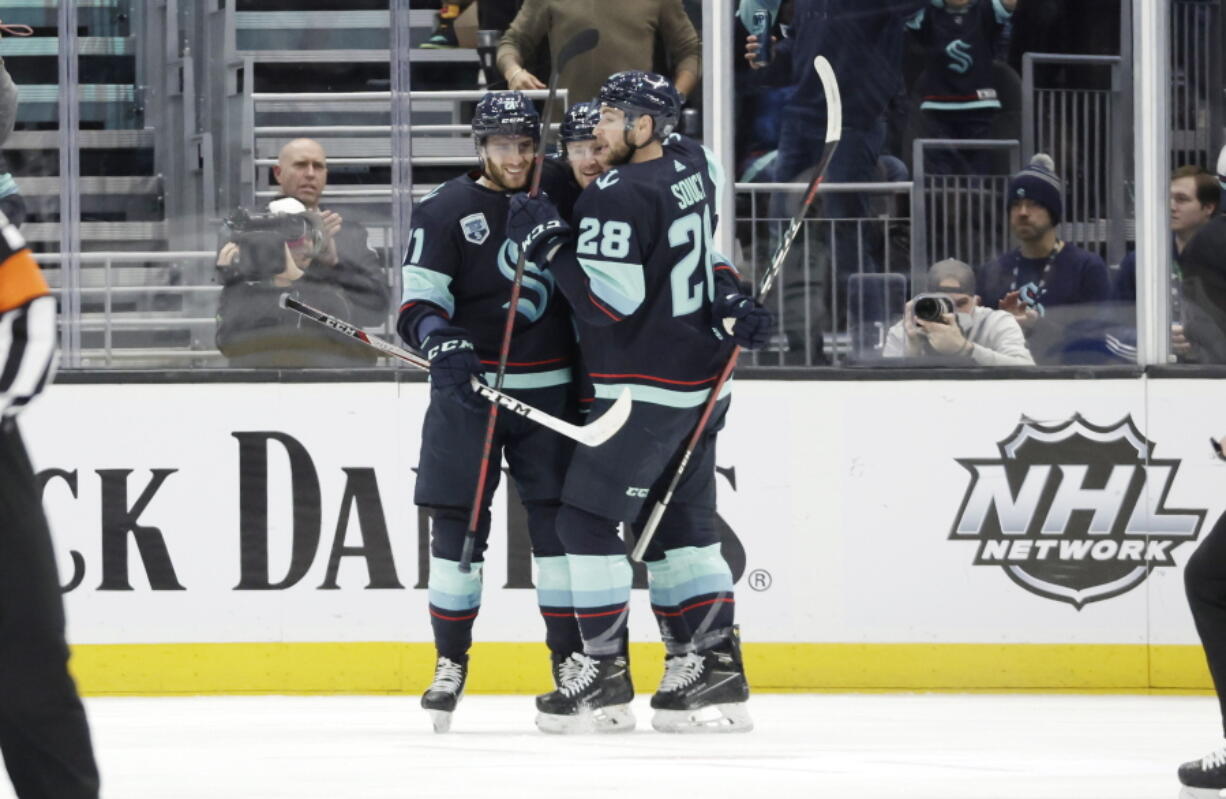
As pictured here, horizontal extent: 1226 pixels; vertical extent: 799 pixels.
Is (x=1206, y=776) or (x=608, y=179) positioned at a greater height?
(x=608, y=179)

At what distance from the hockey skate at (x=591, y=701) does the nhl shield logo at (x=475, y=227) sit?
91cm

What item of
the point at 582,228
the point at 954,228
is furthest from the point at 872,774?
the point at 954,228

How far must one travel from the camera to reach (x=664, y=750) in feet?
13.4

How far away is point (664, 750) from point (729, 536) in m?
1.26

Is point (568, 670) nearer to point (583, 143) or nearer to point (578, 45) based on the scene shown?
point (583, 143)

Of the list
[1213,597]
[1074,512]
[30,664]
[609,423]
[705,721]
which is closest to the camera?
[30,664]

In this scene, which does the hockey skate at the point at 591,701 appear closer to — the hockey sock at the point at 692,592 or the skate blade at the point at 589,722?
the skate blade at the point at 589,722

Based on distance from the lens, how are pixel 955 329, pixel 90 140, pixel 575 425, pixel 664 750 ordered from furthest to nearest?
pixel 90 140, pixel 955 329, pixel 575 425, pixel 664 750

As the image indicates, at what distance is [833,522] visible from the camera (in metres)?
5.26

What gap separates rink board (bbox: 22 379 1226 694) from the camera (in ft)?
17.2

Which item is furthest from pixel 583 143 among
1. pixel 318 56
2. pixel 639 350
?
pixel 318 56

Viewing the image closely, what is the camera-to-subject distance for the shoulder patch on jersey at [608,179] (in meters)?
4.21

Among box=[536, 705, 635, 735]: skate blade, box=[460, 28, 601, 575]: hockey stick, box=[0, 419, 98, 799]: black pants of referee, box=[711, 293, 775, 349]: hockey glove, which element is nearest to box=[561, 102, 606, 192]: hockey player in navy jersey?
box=[460, 28, 601, 575]: hockey stick

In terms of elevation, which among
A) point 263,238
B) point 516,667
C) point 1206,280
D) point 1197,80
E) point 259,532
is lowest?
point 516,667
